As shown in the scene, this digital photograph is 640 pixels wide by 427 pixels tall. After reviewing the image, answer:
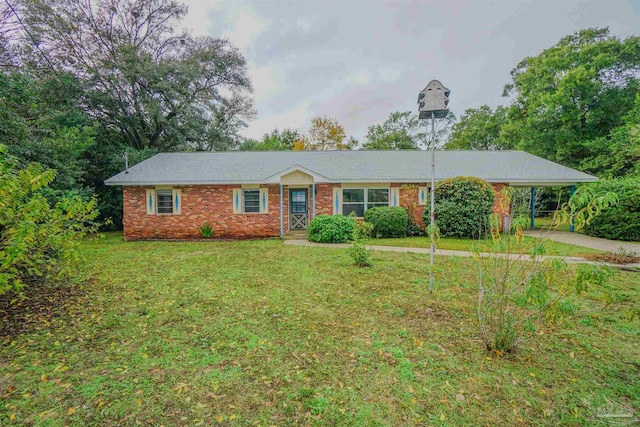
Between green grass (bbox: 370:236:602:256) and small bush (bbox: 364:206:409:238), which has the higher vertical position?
small bush (bbox: 364:206:409:238)

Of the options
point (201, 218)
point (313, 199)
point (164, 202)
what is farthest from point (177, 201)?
point (313, 199)

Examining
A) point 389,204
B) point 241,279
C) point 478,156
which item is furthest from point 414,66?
point 241,279

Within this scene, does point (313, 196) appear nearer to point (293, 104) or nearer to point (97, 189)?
point (97, 189)

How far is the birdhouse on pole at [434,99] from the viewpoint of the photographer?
197 inches

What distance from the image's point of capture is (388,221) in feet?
40.4

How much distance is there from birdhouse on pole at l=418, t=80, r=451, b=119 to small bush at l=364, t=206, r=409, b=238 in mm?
7476

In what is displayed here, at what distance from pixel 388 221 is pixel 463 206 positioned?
10.2 ft

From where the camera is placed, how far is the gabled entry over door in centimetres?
1377

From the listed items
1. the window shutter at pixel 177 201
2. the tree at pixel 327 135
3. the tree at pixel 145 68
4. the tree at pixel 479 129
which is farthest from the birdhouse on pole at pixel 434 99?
the tree at pixel 479 129

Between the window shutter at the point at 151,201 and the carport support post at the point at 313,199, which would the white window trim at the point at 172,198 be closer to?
the window shutter at the point at 151,201

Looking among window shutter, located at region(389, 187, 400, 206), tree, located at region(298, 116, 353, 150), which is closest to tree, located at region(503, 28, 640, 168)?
window shutter, located at region(389, 187, 400, 206)

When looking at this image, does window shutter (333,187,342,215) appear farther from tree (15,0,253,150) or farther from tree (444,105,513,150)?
tree (444,105,513,150)

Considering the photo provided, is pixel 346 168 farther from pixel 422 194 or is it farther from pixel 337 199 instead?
pixel 422 194

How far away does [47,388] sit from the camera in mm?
2795
